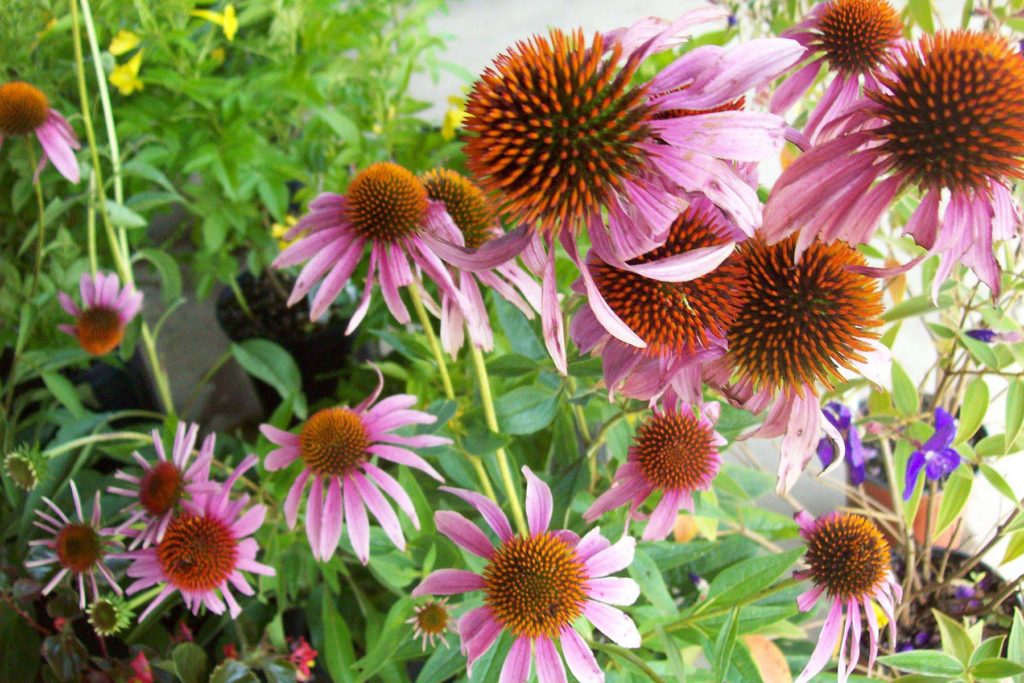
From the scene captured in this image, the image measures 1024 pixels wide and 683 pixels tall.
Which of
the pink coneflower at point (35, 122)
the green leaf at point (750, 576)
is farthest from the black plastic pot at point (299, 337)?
the green leaf at point (750, 576)

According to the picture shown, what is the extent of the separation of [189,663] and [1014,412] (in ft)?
1.88

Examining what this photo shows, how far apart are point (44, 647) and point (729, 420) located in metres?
0.52

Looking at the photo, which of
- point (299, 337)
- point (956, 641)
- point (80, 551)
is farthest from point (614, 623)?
point (299, 337)

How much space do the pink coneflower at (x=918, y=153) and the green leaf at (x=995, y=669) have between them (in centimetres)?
25

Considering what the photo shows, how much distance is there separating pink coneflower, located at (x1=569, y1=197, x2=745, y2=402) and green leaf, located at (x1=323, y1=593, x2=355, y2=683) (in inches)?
15.7

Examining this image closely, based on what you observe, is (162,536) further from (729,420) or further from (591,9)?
(591,9)

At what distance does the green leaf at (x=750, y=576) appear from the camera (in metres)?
0.54

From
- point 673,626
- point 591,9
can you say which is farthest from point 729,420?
point 591,9

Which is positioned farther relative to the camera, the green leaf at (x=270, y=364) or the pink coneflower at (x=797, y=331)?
the green leaf at (x=270, y=364)

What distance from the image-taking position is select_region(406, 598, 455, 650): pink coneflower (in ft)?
1.69

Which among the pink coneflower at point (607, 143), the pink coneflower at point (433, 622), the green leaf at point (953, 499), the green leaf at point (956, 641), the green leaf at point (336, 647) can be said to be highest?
the pink coneflower at point (607, 143)

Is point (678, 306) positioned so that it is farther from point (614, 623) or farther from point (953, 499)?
point (953, 499)

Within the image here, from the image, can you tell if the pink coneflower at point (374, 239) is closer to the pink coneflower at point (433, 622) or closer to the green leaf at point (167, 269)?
the pink coneflower at point (433, 622)

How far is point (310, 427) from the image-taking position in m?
0.55
